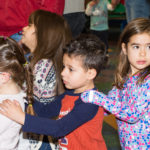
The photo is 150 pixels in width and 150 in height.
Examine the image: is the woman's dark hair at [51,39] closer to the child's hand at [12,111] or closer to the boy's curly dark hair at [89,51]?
the boy's curly dark hair at [89,51]

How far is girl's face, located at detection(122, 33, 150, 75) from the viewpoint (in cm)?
174

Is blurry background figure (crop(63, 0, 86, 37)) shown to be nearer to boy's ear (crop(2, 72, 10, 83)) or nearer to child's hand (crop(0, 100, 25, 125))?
boy's ear (crop(2, 72, 10, 83))

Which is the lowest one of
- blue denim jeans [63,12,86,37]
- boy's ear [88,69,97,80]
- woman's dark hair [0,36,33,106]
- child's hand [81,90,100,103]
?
child's hand [81,90,100,103]

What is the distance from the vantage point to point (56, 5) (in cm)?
286

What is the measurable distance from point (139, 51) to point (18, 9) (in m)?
1.57

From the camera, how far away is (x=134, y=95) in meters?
1.75

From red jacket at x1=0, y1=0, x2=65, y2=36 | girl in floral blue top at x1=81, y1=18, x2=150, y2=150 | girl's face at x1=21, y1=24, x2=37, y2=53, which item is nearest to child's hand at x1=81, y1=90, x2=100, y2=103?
girl in floral blue top at x1=81, y1=18, x2=150, y2=150

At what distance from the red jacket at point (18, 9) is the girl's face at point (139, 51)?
128 centimetres

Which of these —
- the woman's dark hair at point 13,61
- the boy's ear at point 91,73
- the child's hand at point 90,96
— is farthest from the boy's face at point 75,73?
the woman's dark hair at point 13,61

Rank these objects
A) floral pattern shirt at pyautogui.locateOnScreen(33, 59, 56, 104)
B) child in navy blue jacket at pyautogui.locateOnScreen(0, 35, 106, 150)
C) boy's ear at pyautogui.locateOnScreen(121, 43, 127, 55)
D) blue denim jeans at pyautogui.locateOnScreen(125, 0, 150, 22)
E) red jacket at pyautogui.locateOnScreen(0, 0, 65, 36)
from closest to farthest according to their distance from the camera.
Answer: child in navy blue jacket at pyautogui.locateOnScreen(0, 35, 106, 150)
boy's ear at pyautogui.locateOnScreen(121, 43, 127, 55)
floral pattern shirt at pyautogui.locateOnScreen(33, 59, 56, 104)
red jacket at pyautogui.locateOnScreen(0, 0, 65, 36)
blue denim jeans at pyautogui.locateOnScreen(125, 0, 150, 22)

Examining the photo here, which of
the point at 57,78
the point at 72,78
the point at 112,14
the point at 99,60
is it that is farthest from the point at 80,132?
the point at 112,14

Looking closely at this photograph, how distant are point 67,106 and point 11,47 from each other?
0.51 meters

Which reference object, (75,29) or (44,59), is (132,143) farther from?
(75,29)

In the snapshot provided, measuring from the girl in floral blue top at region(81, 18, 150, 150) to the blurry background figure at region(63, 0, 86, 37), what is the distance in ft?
4.57
